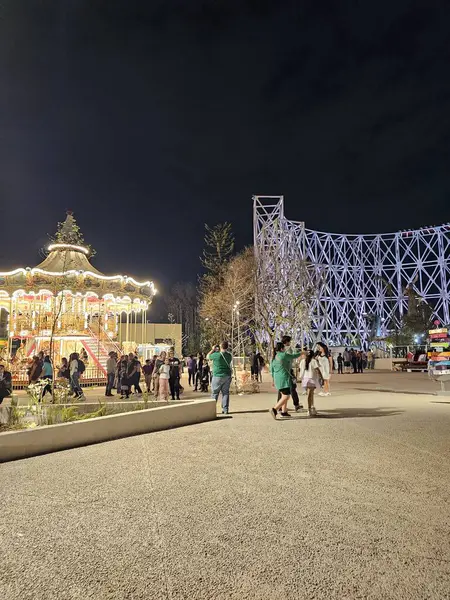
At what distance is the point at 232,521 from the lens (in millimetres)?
2967

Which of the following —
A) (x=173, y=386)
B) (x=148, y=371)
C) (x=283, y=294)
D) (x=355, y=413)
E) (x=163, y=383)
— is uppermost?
(x=283, y=294)

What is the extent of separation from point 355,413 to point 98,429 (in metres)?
4.68

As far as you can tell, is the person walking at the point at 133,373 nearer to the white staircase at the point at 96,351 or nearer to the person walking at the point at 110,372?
the person walking at the point at 110,372

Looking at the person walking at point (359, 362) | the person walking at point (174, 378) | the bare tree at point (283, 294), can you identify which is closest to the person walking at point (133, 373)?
the person walking at point (174, 378)

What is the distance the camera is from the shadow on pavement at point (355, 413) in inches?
306

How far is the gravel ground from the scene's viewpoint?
2.18 meters

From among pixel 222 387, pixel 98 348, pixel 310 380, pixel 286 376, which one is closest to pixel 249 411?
pixel 222 387

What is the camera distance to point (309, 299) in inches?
706

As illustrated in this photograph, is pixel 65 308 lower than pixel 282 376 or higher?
higher

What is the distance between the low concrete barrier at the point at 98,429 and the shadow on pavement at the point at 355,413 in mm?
2120

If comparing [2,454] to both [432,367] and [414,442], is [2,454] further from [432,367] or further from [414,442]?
[432,367]

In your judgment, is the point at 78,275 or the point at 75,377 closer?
the point at 75,377

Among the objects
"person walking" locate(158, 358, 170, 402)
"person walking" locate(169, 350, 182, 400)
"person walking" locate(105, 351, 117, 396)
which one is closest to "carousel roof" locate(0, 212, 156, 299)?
"person walking" locate(105, 351, 117, 396)

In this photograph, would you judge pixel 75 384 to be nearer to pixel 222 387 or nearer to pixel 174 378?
pixel 174 378
